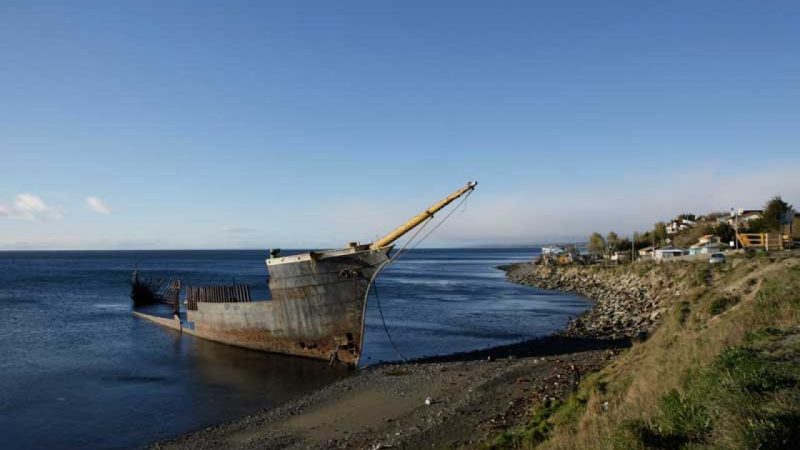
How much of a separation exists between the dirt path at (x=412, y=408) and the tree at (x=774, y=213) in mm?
48715

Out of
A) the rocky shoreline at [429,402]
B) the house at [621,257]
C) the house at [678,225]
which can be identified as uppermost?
the house at [678,225]

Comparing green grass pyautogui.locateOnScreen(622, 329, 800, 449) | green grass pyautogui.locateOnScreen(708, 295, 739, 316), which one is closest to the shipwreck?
green grass pyautogui.locateOnScreen(708, 295, 739, 316)

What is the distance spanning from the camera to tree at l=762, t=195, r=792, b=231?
57938 mm

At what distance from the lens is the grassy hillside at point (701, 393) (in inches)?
268

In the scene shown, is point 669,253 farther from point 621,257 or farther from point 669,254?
point 621,257

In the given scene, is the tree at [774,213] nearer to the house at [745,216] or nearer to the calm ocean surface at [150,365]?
Answer: the house at [745,216]

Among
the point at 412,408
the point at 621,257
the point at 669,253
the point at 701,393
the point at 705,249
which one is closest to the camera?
the point at 701,393

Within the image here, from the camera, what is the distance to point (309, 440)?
48.0 feet

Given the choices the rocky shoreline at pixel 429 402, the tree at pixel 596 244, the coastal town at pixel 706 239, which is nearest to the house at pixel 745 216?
the coastal town at pixel 706 239

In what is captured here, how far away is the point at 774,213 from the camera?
5909cm

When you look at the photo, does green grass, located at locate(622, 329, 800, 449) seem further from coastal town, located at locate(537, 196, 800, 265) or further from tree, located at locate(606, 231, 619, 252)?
tree, located at locate(606, 231, 619, 252)

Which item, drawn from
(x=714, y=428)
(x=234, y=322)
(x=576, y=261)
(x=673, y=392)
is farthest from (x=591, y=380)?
(x=576, y=261)

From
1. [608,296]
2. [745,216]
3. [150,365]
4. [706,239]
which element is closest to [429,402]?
[150,365]

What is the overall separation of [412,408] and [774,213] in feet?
198
